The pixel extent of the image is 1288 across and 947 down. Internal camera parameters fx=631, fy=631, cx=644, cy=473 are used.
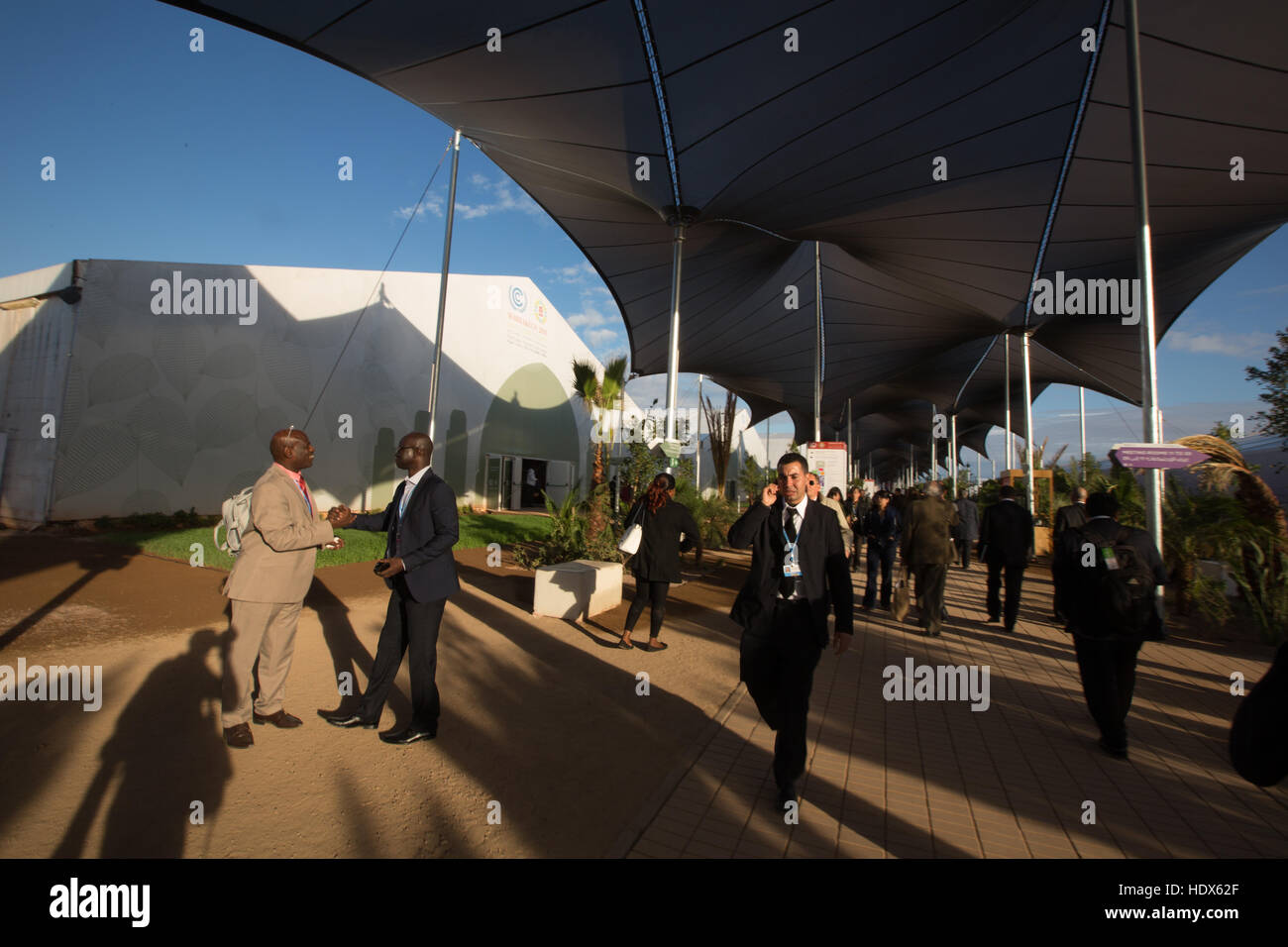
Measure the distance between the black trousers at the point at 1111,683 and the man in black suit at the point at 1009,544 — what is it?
12.0ft

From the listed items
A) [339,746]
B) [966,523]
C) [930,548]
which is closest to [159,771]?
[339,746]

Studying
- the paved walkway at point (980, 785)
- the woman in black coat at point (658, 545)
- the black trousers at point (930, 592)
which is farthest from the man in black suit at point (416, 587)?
the black trousers at point (930, 592)

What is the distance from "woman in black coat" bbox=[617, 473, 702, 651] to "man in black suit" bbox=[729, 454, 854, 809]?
8.38 ft

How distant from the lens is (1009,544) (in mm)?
7793

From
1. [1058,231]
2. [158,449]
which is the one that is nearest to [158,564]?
[158,449]

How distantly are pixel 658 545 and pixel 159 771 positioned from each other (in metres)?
4.00

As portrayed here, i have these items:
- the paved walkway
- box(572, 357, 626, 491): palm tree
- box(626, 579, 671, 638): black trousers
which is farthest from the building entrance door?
the paved walkway

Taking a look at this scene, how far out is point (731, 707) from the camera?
478 cm

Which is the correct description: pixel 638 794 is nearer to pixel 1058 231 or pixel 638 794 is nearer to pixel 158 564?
pixel 158 564

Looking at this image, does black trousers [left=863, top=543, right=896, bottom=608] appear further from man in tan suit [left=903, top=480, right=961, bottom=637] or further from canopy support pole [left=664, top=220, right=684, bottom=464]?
canopy support pole [left=664, top=220, right=684, bottom=464]

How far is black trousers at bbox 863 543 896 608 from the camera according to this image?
9203mm

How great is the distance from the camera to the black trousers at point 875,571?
9203 mm

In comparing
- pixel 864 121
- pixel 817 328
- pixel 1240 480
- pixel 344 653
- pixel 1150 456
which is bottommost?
pixel 344 653

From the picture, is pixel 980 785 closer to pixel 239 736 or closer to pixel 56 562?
pixel 239 736
